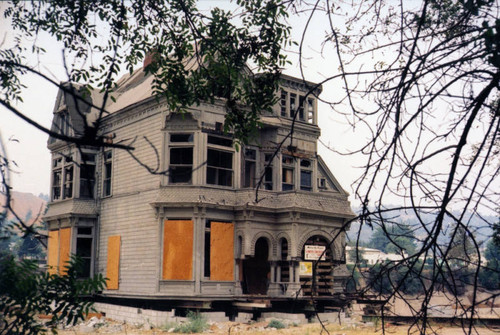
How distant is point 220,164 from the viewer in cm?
2727

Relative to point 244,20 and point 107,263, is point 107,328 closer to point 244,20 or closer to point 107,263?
point 107,263

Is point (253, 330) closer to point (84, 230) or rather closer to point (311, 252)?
point (311, 252)

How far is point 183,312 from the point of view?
84.7 ft

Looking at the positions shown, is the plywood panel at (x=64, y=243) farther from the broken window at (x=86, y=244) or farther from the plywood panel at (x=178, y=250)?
the plywood panel at (x=178, y=250)

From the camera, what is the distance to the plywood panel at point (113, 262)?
2834 cm

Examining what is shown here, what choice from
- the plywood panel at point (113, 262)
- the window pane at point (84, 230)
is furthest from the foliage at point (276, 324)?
the window pane at point (84, 230)

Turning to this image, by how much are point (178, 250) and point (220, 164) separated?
455 centimetres

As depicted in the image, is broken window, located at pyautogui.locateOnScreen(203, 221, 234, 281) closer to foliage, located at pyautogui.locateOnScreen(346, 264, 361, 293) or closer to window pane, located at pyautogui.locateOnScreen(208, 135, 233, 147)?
window pane, located at pyautogui.locateOnScreen(208, 135, 233, 147)

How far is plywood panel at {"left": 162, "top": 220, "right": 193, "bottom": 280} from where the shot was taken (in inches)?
994

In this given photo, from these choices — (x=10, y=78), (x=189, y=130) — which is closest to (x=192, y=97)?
(x=10, y=78)

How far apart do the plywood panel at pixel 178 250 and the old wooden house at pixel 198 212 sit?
4 centimetres

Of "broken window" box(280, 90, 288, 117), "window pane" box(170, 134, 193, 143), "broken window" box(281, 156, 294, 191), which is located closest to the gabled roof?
"broken window" box(281, 156, 294, 191)

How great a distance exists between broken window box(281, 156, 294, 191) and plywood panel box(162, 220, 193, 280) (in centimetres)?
626

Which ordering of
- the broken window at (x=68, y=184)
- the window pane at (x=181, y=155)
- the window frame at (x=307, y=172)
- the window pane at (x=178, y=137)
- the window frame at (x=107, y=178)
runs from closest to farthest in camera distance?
1. the window pane at (x=178, y=137)
2. the window pane at (x=181, y=155)
3. the window frame at (x=307, y=172)
4. the window frame at (x=107, y=178)
5. the broken window at (x=68, y=184)
